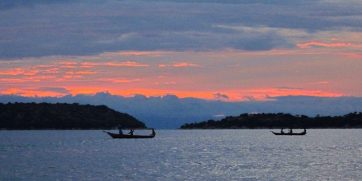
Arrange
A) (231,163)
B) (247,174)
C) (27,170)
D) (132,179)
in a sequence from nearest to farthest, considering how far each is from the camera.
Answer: (132,179) < (247,174) < (27,170) < (231,163)

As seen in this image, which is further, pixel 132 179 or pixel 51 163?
pixel 51 163

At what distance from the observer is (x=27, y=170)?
85750mm

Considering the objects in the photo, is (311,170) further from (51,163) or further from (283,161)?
Result: (51,163)

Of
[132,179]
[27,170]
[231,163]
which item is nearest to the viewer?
[132,179]

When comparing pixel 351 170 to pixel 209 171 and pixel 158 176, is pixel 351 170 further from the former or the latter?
pixel 158 176

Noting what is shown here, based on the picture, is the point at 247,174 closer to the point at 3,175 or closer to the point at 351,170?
the point at 351,170

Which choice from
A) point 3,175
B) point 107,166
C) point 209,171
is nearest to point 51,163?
point 107,166

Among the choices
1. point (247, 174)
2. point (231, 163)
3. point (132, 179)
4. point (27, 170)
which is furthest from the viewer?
point (231, 163)

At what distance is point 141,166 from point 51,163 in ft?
44.7

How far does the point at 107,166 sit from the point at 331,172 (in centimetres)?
2798

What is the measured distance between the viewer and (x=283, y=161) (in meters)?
99.2

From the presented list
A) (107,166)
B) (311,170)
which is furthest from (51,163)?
(311,170)

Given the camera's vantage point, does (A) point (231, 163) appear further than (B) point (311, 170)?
Yes

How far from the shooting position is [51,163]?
97.1 m
